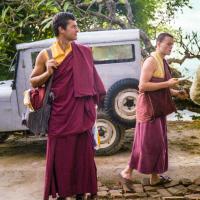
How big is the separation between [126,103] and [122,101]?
0.27 feet

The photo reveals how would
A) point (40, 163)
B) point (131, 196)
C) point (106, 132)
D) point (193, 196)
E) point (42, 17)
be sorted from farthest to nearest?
point (42, 17)
point (106, 132)
point (40, 163)
point (131, 196)
point (193, 196)

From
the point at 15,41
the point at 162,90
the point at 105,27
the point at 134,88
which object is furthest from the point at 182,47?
the point at 162,90

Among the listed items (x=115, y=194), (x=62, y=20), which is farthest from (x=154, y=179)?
(x=62, y=20)

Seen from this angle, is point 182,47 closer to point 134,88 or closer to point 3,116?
point 134,88

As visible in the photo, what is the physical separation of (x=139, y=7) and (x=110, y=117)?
4975mm

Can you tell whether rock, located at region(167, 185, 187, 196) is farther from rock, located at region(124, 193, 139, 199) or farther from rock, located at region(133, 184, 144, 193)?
rock, located at region(124, 193, 139, 199)

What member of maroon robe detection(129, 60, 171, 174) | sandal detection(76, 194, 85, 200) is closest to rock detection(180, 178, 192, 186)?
maroon robe detection(129, 60, 171, 174)

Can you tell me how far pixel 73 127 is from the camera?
14.4ft

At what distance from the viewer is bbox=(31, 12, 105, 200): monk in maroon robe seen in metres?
4.39

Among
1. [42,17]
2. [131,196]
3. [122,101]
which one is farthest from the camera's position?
[42,17]

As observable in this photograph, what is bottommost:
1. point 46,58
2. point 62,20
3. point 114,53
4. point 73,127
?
point 73,127

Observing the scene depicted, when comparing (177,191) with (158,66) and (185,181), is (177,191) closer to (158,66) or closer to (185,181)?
(185,181)

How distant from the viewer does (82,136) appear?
14.8 ft

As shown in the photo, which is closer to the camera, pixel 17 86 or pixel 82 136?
pixel 82 136
